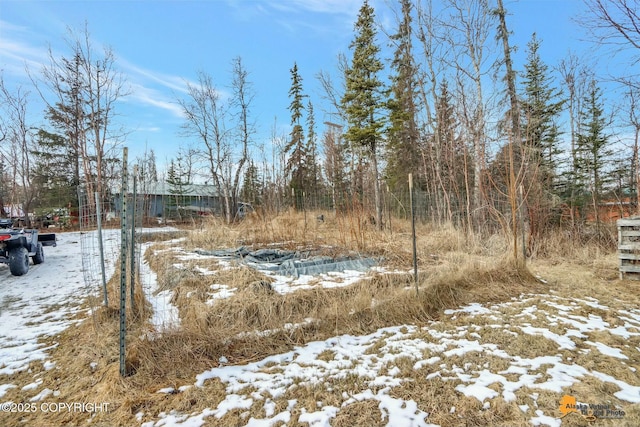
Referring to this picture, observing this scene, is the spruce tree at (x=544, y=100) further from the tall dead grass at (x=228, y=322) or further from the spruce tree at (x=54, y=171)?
the spruce tree at (x=54, y=171)

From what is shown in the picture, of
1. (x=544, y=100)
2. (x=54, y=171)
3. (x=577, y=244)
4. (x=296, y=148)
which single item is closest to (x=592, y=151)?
(x=544, y=100)

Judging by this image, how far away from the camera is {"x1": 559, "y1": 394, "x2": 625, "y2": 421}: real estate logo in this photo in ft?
5.09

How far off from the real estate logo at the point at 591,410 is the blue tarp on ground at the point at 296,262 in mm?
2845

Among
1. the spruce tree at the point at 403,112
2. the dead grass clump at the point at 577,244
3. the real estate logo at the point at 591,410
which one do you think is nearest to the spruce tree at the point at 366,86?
the spruce tree at the point at 403,112

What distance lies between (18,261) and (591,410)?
8006mm

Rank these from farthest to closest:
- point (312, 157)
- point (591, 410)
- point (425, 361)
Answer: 1. point (312, 157)
2. point (425, 361)
3. point (591, 410)

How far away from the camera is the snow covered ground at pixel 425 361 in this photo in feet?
5.56

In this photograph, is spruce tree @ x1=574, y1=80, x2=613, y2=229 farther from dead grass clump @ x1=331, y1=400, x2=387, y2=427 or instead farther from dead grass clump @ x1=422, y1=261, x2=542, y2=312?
dead grass clump @ x1=331, y1=400, x2=387, y2=427

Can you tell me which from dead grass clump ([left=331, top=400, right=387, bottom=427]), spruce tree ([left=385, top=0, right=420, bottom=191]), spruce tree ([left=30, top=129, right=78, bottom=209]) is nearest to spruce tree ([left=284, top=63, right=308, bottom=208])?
spruce tree ([left=385, top=0, right=420, bottom=191])

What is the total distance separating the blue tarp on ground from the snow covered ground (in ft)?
3.86

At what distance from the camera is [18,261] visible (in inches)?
203

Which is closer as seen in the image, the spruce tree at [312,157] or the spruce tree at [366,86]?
the spruce tree at [366,86]

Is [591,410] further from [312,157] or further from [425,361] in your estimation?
[312,157]

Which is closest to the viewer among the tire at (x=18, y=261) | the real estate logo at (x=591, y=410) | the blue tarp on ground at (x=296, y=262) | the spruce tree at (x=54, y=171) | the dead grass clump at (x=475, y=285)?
the real estate logo at (x=591, y=410)
